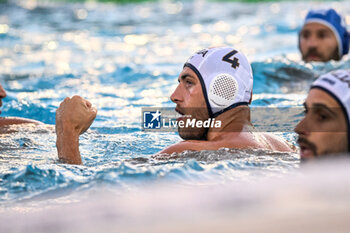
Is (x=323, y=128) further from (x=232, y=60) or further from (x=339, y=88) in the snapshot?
(x=232, y=60)

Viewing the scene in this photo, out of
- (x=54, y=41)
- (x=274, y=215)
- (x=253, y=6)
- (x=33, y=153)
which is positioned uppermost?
(x=253, y=6)

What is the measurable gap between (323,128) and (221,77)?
5.57 ft

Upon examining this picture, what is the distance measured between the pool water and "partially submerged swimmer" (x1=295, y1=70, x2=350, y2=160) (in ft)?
0.86

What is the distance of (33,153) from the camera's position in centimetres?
554

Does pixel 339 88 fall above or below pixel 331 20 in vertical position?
below

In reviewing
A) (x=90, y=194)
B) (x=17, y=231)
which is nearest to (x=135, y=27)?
(x=90, y=194)

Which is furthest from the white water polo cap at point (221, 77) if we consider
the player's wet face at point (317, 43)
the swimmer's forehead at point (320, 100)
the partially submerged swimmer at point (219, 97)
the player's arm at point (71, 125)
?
the player's wet face at point (317, 43)

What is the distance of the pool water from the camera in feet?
12.2

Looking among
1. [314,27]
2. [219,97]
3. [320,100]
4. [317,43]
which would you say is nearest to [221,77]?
[219,97]

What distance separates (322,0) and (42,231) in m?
26.3

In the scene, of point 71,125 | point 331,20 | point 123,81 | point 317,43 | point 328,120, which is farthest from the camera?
point 123,81

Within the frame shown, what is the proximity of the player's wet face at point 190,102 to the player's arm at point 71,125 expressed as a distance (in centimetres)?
72

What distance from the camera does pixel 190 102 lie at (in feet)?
15.2

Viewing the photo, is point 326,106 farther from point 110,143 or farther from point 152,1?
point 152,1
